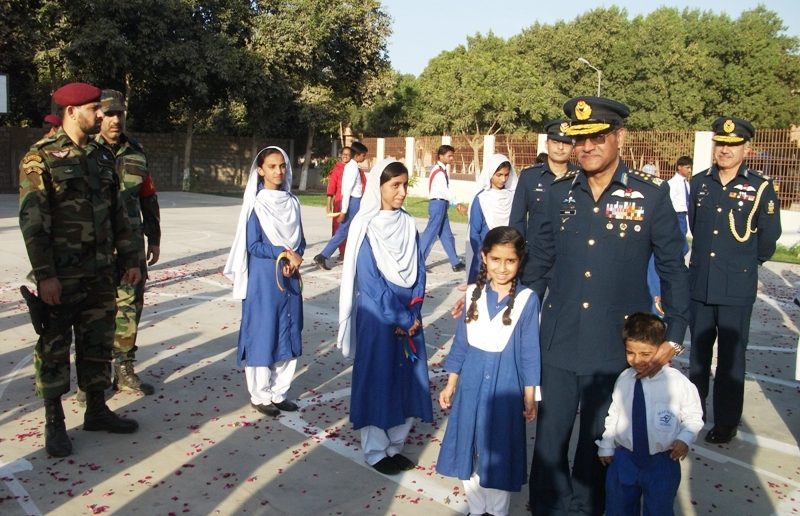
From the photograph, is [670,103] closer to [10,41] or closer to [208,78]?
[208,78]

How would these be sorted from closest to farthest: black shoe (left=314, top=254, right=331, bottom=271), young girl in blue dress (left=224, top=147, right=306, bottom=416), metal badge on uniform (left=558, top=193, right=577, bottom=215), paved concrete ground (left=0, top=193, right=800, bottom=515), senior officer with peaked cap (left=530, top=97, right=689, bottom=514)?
senior officer with peaked cap (left=530, top=97, right=689, bottom=514) < metal badge on uniform (left=558, top=193, right=577, bottom=215) < paved concrete ground (left=0, top=193, right=800, bottom=515) < young girl in blue dress (left=224, top=147, right=306, bottom=416) < black shoe (left=314, top=254, right=331, bottom=271)

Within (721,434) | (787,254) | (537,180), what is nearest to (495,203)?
(537,180)

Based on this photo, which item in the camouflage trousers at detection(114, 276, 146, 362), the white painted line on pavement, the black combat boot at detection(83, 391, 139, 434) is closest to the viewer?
the white painted line on pavement

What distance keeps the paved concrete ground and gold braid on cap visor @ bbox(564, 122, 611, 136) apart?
2.02 metres

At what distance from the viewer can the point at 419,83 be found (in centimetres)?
5162

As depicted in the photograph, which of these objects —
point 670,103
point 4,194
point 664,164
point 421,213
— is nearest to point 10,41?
point 4,194

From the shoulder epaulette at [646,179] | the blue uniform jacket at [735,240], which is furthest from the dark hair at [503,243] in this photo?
the blue uniform jacket at [735,240]

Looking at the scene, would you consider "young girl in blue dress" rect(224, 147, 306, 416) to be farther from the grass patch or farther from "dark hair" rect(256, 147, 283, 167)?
the grass patch

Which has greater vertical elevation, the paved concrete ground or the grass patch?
the grass patch

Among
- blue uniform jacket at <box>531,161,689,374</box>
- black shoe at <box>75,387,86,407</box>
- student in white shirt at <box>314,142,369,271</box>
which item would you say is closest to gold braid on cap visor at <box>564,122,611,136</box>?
blue uniform jacket at <box>531,161,689,374</box>

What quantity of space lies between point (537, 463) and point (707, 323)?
2.16m

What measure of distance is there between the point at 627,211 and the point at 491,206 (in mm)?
4502

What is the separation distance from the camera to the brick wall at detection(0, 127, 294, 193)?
3020cm

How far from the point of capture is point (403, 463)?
14.9 feet
